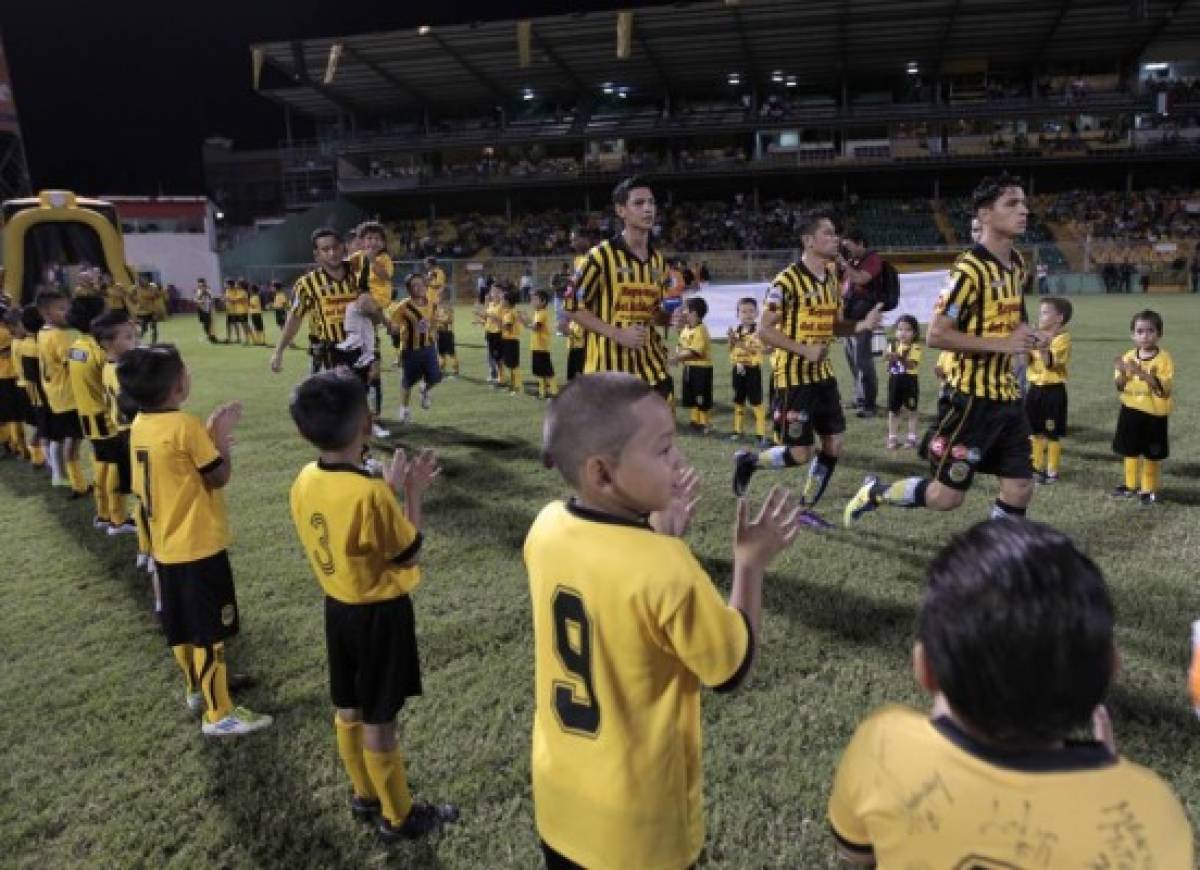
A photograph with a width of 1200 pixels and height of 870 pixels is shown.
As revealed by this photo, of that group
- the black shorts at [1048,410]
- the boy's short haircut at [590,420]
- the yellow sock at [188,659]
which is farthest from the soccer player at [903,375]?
the boy's short haircut at [590,420]

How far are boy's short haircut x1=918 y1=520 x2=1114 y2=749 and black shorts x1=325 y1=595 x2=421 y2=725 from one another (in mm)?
2170

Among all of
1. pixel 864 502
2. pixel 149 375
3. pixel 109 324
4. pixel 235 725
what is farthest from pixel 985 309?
pixel 109 324

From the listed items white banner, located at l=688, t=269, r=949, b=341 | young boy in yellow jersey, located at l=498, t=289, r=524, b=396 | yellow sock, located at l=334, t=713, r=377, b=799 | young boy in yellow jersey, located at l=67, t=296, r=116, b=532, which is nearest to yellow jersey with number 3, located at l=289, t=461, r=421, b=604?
yellow sock, located at l=334, t=713, r=377, b=799

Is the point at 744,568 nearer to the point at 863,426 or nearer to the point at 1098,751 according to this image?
the point at 1098,751

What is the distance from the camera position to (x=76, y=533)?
7152 millimetres

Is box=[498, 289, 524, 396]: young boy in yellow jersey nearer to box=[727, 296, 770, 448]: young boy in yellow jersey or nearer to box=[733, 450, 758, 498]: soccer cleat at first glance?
box=[727, 296, 770, 448]: young boy in yellow jersey

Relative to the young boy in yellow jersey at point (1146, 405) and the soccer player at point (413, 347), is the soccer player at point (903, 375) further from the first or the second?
the soccer player at point (413, 347)

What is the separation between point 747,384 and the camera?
1020 centimetres

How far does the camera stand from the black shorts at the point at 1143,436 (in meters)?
6.74

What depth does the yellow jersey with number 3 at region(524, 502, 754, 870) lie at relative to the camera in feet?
5.67

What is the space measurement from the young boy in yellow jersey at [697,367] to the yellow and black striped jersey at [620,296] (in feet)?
12.5

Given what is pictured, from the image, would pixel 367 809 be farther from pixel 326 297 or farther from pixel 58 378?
pixel 326 297

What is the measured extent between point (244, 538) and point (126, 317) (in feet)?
6.25

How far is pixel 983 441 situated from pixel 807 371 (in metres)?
1.74
